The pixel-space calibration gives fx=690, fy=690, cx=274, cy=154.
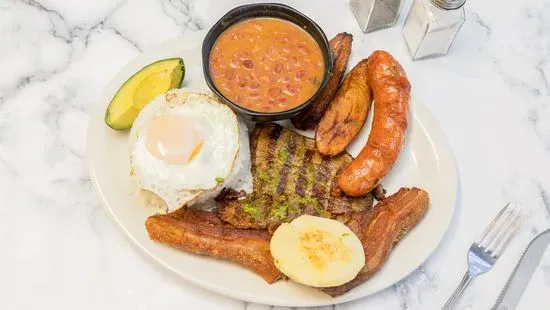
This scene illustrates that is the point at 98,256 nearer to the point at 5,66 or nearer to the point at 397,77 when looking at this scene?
the point at 5,66

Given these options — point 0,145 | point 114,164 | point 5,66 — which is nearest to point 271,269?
point 114,164

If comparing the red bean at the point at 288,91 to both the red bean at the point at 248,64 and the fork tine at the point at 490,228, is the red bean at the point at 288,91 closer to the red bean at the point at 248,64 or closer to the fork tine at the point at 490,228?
the red bean at the point at 248,64

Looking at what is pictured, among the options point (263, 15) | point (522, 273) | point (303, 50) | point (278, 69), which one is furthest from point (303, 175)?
point (522, 273)

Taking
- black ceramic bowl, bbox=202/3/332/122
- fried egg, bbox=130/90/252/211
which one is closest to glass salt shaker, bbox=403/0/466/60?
black ceramic bowl, bbox=202/3/332/122

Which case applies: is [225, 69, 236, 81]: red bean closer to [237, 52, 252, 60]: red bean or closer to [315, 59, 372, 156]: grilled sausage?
[237, 52, 252, 60]: red bean

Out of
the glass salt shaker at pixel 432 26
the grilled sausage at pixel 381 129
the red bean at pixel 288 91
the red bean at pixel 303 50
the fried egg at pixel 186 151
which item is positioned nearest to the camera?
the fried egg at pixel 186 151

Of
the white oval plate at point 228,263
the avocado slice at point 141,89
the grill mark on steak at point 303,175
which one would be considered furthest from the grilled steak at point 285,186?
the avocado slice at point 141,89
